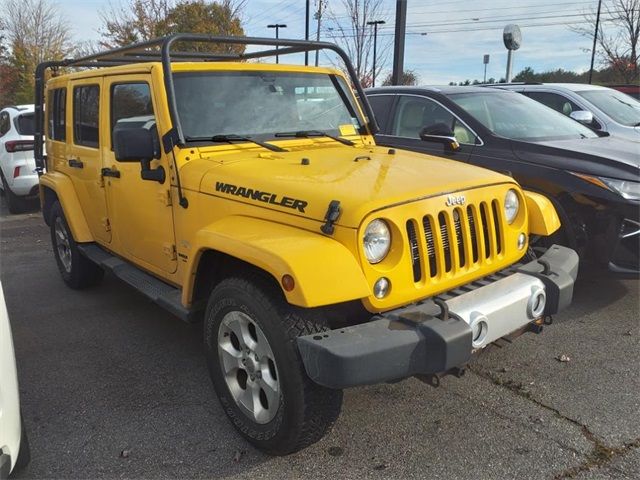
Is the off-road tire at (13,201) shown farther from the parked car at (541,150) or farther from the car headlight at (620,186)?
the car headlight at (620,186)

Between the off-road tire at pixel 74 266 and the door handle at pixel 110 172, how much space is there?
974mm

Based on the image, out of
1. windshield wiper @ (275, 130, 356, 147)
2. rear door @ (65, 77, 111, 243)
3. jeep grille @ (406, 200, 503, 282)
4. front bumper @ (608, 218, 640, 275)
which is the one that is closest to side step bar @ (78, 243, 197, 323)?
rear door @ (65, 77, 111, 243)

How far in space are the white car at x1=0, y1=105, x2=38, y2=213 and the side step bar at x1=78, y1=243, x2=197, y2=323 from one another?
4.76 m

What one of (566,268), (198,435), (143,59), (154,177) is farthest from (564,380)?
(143,59)

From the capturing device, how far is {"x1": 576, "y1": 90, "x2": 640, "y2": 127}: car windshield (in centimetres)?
779

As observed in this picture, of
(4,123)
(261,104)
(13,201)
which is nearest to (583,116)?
(261,104)

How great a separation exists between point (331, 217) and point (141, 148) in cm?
147

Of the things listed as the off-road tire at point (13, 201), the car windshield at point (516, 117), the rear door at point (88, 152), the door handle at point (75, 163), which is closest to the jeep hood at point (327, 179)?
the rear door at point (88, 152)

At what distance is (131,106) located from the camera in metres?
3.86

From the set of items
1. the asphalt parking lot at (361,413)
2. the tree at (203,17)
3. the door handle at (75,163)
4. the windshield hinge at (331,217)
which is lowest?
the asphalt parking lot at (361,413)

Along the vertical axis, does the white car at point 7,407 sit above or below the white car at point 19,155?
below

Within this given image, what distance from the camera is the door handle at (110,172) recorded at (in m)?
4.02

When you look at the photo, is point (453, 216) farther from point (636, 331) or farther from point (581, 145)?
point (581, 145)

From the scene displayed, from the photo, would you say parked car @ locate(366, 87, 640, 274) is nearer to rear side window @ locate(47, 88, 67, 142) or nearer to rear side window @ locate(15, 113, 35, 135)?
rear side window @ locate(47, 88, 67, 142)
